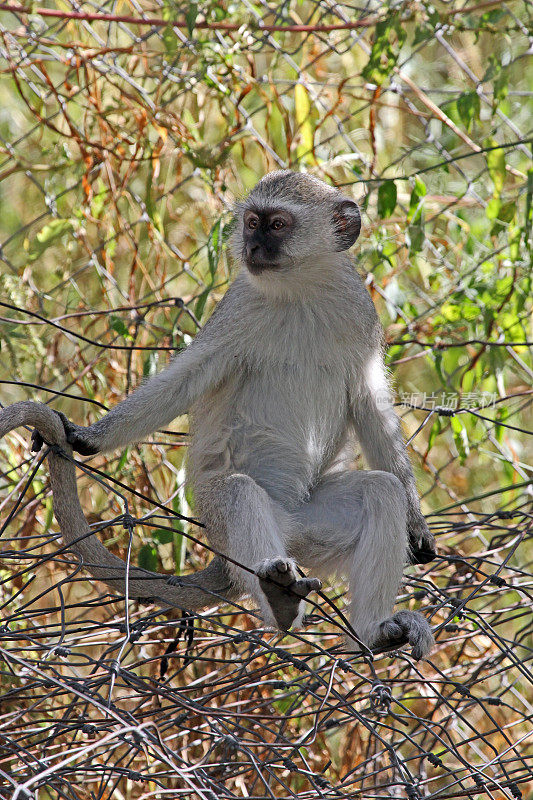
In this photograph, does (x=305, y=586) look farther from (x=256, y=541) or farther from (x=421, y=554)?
(x=421, y=554)

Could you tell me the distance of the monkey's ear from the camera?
11.2 ft

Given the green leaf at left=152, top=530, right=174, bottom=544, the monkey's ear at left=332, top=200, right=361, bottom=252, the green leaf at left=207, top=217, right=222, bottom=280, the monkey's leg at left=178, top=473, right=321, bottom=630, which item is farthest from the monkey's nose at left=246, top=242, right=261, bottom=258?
the green leaf at left=152, top=530, right=174, bottom=544

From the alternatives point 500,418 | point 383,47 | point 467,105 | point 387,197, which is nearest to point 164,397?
point 387,197

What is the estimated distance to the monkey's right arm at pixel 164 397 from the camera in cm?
296

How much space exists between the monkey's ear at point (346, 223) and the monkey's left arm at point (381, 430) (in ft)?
1.42

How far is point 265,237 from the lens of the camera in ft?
10.8

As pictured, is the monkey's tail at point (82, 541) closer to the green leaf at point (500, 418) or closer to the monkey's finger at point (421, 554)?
the monkey's finger at point (421, 554)

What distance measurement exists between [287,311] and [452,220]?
1765 millimetres

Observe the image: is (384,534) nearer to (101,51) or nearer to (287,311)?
(287,311)

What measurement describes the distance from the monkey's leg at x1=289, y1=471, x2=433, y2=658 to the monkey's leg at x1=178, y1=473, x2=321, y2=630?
143 millimetres

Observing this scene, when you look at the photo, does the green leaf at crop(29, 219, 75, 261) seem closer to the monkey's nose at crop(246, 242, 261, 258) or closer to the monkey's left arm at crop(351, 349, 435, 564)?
the monkey's nose at crop(246, 242, 261, 258)

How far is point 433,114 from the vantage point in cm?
450

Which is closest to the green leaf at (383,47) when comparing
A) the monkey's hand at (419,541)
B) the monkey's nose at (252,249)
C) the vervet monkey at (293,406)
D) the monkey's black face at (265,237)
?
the vervet monkey at (293,406)

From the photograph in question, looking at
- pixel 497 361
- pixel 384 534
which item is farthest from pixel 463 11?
pixel 384 534
